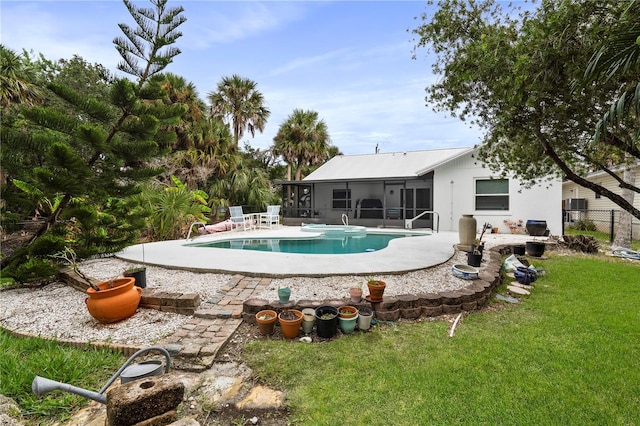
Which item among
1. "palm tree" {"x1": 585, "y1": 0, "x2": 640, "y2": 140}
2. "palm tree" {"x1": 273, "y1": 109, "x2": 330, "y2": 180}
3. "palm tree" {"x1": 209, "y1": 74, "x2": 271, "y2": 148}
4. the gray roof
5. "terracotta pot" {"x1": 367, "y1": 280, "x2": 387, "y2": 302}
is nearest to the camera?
"palm tree" {"x1": 585, "y1": 0, "x2": 640, "y2": 140}

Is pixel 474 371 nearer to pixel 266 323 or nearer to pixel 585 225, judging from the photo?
pixel 266 323

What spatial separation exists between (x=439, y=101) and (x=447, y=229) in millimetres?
9409

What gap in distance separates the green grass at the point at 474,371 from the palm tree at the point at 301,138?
19977mm

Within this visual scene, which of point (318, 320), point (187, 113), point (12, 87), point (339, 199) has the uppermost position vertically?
point (187, 113)

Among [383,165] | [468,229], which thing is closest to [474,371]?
[468,229]

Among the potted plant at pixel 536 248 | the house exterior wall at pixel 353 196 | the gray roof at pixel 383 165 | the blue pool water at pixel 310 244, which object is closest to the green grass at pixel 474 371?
the potted plant at pixel 536 248

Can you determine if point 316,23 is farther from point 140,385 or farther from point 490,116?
point 140,385

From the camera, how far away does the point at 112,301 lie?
156 inches

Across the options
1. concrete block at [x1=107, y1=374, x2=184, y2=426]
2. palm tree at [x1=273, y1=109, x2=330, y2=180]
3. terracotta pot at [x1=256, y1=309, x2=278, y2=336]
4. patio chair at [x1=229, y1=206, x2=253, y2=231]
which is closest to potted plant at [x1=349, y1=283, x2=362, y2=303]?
terracotta pot at [x1=256, y1=309, x2=278, y2=336]

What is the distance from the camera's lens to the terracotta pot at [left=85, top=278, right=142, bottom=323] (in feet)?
12.8

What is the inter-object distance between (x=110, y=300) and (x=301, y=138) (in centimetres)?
2039

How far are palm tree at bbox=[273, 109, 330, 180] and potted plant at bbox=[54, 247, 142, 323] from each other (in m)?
19.7

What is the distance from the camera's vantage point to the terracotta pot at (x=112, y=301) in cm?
390

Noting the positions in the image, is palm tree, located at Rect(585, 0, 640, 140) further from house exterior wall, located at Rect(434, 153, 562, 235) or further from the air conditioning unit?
the air conditioning unit
